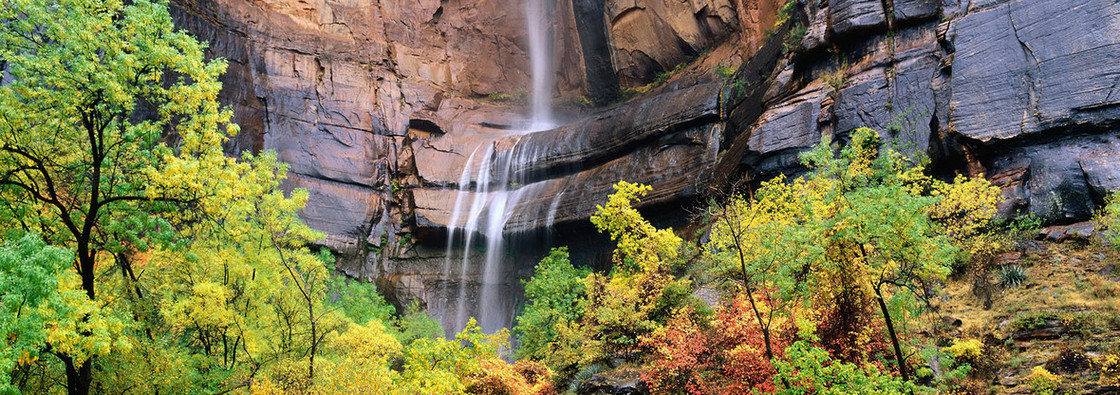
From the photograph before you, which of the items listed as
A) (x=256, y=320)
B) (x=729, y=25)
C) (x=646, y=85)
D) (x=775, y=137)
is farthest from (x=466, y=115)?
(x=256, y=320)

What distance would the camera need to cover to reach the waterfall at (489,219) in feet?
117

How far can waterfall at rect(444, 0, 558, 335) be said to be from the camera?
35.6m

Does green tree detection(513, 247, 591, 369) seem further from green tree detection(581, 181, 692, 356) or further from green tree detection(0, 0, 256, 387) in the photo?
green tree detection(0, 0, 256, 387)

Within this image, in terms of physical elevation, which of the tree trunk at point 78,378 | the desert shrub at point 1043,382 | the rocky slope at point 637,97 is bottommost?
the tree trunk at point 78,378

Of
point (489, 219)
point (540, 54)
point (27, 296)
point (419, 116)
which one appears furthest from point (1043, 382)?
point (540, 54)

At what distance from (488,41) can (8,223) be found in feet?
136

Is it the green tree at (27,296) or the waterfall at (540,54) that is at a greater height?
the waterfall at (540,54)

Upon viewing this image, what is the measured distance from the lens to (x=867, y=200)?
952 centimetres

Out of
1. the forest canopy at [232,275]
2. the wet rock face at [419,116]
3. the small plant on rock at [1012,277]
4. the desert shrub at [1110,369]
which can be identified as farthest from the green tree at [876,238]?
the wet rock face at [419,116]

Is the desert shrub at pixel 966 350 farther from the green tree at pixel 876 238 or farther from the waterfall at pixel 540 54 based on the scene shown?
the waterfall at pixel 540 54

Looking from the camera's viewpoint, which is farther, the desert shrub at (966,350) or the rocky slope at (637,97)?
the rocky slope at (637,97)

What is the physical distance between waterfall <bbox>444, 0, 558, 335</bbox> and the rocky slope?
530 millimetres

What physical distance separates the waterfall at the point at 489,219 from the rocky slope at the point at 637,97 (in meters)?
0.53

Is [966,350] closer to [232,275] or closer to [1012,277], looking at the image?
[1012,277]
